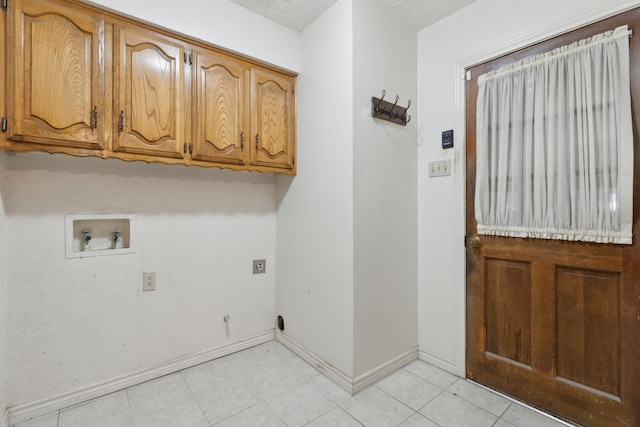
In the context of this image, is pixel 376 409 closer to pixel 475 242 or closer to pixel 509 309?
pixel 509 309

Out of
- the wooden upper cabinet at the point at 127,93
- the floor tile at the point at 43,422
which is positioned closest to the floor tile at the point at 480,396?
the wooden upper cabinet at the point at 127,93

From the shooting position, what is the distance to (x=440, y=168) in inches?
80.0

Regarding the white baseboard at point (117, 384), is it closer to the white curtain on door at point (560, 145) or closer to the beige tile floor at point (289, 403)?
the beige tile floor at point (289, 403)

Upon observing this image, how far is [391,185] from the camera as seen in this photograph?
2.00 meters

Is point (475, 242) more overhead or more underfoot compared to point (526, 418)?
more overhead

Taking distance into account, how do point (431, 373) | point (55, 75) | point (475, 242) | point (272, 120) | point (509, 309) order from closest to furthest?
point (55, 75), point (509, 309), point (475, 242), point (431, 373), point (272, 120)

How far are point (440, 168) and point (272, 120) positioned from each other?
4.14 ft

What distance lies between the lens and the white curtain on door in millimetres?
1359

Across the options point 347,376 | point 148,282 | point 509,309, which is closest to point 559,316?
point 509,309

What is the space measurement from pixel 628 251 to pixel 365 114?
1493 mm

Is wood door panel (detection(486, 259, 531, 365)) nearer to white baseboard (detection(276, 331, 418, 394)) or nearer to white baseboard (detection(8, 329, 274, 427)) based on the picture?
white baseboard (detection(276, 331, 418, 394))

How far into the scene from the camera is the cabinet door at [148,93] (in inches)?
61.3

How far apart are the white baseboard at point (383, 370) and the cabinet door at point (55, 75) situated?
2001 millimetres

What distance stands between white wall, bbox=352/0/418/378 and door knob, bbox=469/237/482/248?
1.31 ft
